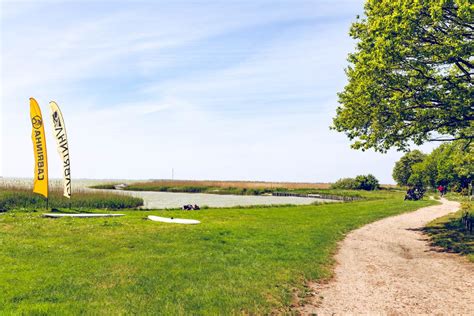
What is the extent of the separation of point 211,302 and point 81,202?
29219 millimetres

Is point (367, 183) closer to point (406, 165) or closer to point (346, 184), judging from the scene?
point (346, 184)

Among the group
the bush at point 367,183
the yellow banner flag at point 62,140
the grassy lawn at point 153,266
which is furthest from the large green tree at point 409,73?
the bush at point 367,183

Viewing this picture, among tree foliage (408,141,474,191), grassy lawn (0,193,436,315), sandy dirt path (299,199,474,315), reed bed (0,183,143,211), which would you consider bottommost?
sandy dirt path (299,199,474,315)

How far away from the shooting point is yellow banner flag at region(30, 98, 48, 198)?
3083cm

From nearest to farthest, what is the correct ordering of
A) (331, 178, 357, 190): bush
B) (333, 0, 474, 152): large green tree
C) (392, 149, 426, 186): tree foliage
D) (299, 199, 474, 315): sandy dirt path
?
1. (299, 199, 474, 315): sandy dirt path
2. (333, 0, 474, 152): large green tree
3. (392, 149, 426, 186): tree foliage
4. (331, 178, 357, 190): bush

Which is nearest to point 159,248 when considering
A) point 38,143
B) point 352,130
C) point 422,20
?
point 352,130

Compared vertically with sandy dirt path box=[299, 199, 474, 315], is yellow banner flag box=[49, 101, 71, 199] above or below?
above

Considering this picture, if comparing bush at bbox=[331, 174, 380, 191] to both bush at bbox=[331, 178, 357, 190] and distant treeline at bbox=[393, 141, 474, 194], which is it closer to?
bush at bbox=[331, 178, 357, 190]

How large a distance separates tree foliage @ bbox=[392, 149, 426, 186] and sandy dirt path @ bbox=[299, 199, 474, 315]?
88.6 metres

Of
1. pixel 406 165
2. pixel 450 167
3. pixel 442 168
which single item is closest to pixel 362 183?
pixel 406 165

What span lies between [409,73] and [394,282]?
1224 centimetres

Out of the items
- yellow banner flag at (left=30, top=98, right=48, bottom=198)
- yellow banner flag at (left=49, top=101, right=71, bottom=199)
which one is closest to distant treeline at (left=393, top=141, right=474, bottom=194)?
yellow banner flag at (left=49, top=101, right=71, bottom=199)

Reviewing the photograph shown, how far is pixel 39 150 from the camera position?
3131 centimetres

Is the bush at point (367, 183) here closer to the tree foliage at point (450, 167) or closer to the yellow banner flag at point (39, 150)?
the tree foliage at point (450, 167)
